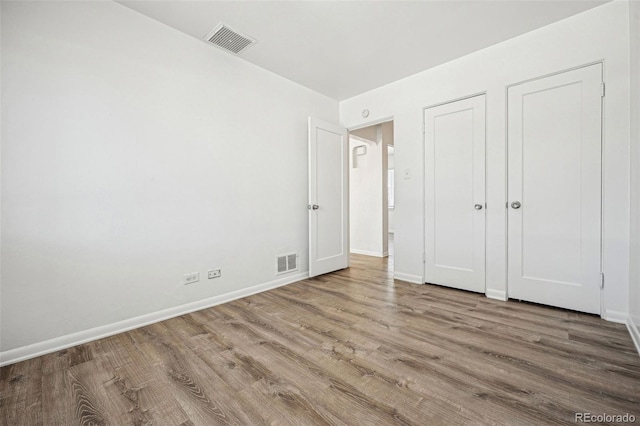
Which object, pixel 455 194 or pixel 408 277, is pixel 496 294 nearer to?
pixel 408 277

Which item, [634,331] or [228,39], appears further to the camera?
[228,39]

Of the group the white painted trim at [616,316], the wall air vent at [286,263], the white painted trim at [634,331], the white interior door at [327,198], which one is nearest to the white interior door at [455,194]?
the white painted trim at [616,316]

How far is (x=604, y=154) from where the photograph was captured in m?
2.26

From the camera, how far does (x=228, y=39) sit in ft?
8.60

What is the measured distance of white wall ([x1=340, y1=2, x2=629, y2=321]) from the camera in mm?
2197

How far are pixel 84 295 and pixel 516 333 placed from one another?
329 centimetres

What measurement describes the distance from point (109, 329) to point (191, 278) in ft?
2.28

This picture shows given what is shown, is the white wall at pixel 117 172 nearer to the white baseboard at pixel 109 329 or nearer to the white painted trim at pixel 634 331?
the white baseboard at pixel 109 329

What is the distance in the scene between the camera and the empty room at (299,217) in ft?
4.90

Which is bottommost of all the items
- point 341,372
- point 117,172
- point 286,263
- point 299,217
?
point 341,372

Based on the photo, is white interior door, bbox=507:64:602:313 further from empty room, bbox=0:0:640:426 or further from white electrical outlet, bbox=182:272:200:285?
white electrical outlet, bbox=182:272:200:285

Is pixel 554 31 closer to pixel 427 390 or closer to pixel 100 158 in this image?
pixel 427 390

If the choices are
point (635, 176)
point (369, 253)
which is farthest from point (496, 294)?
point (369, 253)

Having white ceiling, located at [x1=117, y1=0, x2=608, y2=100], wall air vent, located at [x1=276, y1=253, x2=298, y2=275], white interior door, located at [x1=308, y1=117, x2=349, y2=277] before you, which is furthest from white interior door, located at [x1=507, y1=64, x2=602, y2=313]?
wall air vent, located at [x1=276, y1=253, x2=298, y2=275]
